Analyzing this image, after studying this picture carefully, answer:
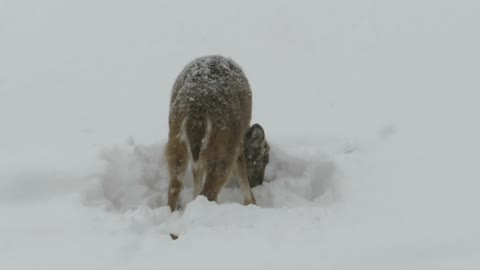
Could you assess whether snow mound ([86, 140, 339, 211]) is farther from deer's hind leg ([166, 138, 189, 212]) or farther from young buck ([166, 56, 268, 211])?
young buck ([166, 56, 268, 211])

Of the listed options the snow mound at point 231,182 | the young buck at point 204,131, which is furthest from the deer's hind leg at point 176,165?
the snow mound at point 231,182

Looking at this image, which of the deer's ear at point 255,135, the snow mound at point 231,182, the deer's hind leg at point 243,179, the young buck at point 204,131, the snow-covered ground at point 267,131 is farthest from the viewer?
the deer's ear at point 255,135

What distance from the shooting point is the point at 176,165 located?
14.5 feet

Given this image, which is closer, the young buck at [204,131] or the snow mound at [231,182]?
the young buck at [204,131]

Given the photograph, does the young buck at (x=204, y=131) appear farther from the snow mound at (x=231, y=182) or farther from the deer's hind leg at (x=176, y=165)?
the snow mound at (x=231, y=182)

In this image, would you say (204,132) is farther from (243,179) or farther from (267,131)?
(267,131)

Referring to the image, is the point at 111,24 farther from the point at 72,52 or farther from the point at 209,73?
the point at 209,73

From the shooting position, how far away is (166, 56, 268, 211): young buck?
434 centimetres

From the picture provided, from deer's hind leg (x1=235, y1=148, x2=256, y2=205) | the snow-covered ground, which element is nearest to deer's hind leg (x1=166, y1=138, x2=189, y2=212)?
the snow-covered ground

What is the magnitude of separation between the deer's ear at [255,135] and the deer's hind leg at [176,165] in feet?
3.63

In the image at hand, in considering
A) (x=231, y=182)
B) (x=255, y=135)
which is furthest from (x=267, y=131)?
(x=255, y=135)

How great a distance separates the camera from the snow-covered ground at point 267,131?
345 cm

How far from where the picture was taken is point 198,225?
12.1 feet

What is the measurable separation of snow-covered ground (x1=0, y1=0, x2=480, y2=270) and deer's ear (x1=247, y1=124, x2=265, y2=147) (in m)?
0.49
